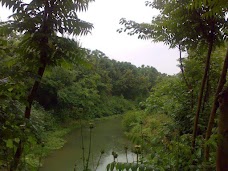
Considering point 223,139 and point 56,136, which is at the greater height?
point 223,139

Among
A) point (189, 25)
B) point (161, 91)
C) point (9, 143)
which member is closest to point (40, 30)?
point (9, 143)

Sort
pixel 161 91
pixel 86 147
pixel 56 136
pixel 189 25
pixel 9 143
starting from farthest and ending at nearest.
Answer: pixel 56 136
pixel 86 147
pixel 161 91
pixel 189 25
pixel 9 143

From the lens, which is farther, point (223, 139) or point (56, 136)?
point (56, 136)

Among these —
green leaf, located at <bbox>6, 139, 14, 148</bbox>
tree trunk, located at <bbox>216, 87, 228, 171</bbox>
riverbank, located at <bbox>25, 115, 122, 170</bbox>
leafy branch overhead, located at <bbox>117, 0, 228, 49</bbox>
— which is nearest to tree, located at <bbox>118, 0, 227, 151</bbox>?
leafy branch overhead, located at <bbox>117, 0, 228, 49</bbox>

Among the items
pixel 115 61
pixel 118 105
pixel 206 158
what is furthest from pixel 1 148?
pixel 115 61

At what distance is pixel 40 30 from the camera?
7.48 feet

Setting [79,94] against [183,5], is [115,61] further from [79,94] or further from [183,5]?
[183,5]

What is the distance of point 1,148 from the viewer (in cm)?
171

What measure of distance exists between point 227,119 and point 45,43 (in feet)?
5.34

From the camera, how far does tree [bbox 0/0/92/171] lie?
2262 millimetres

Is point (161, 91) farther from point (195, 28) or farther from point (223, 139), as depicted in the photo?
point (223, 139)

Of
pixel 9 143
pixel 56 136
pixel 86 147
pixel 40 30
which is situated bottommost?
pixel 56 136

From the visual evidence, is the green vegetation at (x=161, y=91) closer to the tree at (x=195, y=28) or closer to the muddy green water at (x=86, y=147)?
the tree at (x=195, y=28)

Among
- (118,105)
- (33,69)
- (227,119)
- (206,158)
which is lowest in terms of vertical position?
(118,105)
